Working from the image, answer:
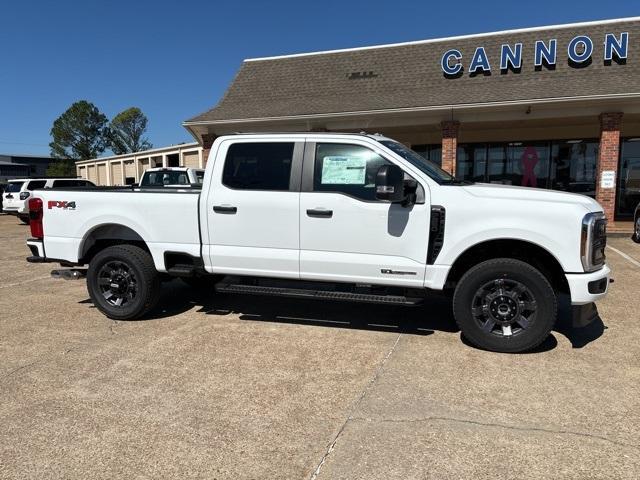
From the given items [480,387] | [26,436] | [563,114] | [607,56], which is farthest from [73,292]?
[607,56]

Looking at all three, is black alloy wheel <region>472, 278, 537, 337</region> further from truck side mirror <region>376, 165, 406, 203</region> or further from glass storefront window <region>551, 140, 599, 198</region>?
glass storefront window <region>551, 140, 599, 198</region>

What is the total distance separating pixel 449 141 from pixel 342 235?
406 inches

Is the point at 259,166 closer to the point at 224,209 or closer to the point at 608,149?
the point at 224,209

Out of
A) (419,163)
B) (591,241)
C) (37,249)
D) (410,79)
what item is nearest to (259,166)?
(419,163)

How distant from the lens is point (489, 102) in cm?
1281

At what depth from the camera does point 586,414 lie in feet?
10.8

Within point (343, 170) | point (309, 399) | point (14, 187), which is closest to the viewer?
point (309, 399)

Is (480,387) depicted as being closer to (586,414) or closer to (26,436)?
(586,414)

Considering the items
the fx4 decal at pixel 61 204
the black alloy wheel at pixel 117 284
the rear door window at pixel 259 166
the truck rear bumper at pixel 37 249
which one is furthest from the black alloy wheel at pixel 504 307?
the truck rear bumper at pixel 37 249

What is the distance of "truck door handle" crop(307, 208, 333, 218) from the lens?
469 cm

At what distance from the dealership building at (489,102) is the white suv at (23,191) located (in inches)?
228

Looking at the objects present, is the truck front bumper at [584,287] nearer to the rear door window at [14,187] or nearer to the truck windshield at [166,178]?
the truck windshield at [166,178]

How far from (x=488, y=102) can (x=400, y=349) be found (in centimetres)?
1017

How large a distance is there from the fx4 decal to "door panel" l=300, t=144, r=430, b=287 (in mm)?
2762
